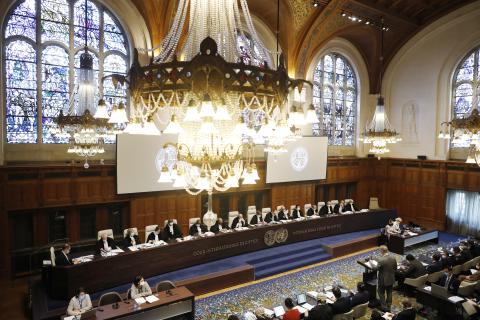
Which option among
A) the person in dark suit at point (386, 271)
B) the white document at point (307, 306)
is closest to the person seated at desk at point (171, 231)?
the white document at point (307, 306)

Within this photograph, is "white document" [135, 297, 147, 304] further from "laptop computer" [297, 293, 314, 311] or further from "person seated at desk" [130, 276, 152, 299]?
"laptop computer" [297, 293, 314, 311]

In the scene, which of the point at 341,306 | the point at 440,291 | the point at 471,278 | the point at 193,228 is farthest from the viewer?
the point at 193,228

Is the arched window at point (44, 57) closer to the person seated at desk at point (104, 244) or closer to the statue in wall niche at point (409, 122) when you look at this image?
the person seated at desk at point (104, 244)

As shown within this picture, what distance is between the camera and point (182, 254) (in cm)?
905

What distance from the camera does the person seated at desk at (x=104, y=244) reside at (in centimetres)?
851

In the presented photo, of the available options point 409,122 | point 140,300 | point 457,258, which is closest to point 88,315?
point 140,300

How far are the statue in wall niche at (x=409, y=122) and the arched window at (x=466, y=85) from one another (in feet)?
4.97

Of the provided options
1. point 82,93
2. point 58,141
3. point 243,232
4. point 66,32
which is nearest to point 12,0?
point 66,32

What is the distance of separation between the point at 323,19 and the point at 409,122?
255 inches

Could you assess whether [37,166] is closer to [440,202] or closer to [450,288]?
[450,288]

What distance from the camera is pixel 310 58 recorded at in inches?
539

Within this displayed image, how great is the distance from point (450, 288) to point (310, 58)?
9483mm

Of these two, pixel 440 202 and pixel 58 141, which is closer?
pixel 58 141

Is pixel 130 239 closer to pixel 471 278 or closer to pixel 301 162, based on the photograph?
pixel 301 162
